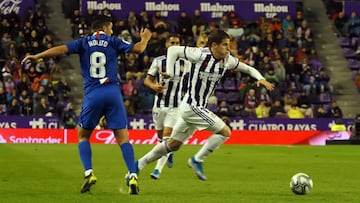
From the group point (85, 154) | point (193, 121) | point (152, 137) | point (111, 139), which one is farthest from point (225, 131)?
point (111, 139)

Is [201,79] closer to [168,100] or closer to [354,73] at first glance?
[168,100]

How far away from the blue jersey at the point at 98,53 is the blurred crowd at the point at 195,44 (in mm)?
16275

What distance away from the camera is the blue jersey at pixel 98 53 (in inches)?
406

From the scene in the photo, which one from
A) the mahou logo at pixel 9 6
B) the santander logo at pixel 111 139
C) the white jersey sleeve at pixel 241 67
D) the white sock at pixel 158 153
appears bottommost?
the santander logo at pixel 111 139

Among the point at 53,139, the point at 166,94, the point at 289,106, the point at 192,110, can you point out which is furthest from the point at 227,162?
the point at 289,106

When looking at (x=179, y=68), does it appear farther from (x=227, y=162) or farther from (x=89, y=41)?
(x=89, y=41)

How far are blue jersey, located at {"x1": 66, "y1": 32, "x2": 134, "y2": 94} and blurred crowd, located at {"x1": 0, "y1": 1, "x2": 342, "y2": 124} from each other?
16.3m

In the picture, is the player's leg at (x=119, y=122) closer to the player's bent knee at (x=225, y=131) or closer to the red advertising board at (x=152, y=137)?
the player's bent knee at (x=225, y=131)

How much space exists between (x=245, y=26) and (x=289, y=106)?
6239 mm

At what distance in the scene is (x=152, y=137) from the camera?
84.4 ft

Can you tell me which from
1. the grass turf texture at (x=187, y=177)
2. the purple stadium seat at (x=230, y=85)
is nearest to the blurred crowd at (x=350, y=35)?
the purple stadium seat at (x=230, y=85)

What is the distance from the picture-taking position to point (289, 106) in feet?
93.7

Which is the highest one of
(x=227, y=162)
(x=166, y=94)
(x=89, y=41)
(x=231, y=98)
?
(x=89, y=41)

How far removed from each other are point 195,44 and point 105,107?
821 inches
